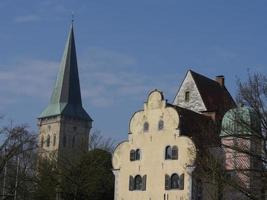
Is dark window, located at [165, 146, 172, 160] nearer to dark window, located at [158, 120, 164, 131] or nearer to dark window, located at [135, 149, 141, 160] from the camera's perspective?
dark window, located at [158, 120, 164, 131]

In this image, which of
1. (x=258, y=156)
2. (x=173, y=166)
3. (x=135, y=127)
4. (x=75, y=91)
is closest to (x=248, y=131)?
(x=258, y=156)

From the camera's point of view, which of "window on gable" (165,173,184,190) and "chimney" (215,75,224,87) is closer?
"window on gable" (165,173,184,190)

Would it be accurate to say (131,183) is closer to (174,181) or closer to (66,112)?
(174,181)

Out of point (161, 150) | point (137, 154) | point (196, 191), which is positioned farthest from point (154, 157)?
point (196, 191)

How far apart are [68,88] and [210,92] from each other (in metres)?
73.3

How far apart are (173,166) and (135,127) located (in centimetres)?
603

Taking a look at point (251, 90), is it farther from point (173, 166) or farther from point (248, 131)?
point (173, 166)

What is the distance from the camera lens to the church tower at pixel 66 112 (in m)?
132

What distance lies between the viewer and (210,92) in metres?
62.5

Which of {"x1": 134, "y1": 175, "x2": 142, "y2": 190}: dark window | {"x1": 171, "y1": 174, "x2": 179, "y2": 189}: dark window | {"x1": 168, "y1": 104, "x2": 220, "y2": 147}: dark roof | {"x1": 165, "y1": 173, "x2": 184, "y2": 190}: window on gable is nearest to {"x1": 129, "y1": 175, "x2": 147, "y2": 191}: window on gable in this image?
{"x1": 134, "y1": 175, "x2": 142, "y2": 190}: dark window

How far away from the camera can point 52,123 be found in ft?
458

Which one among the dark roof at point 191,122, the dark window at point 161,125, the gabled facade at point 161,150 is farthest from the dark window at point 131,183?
the dark roof at point 191,122

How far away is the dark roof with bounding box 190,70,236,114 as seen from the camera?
61.0 metres

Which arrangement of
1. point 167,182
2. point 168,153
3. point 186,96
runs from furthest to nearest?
point 186,96, point 168,153, point 167,182
